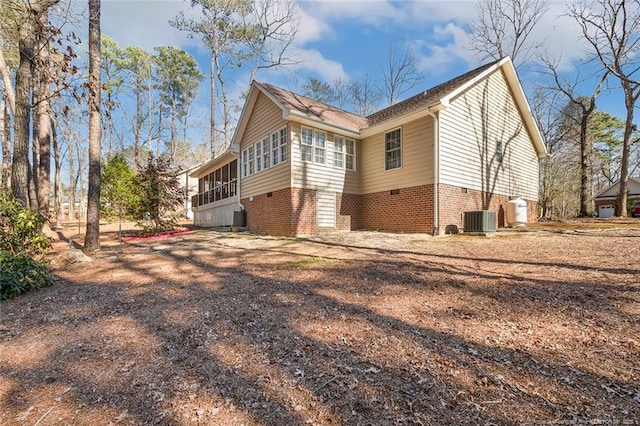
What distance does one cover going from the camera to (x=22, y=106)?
7.46m

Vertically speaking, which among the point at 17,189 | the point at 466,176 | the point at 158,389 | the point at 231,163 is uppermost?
the point at 231,163

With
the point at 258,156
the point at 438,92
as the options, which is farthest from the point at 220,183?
the point at 438,92

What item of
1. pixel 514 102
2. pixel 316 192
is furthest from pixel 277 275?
pixel 514 102

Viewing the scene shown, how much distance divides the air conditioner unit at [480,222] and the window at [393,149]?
3.16 metres

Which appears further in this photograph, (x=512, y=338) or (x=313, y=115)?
(x=313, y=115)

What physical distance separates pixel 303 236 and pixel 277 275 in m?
5.73

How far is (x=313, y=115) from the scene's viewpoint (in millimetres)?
11805

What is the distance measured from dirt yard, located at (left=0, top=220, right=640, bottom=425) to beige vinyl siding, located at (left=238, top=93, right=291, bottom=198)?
689 cm

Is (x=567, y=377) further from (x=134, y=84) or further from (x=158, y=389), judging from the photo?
(x=134, y=84)

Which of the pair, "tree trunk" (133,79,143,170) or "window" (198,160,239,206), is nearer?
"window" (198,160,239,206)

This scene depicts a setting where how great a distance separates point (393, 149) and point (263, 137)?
18.6 ft

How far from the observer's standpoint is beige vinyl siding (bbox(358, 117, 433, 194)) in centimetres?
1070

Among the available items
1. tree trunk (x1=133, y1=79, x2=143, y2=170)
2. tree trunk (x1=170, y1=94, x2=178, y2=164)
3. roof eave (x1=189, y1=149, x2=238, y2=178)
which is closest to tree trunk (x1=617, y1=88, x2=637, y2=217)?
roof eave (x1=189, y1=149, x2=238, y2=178)

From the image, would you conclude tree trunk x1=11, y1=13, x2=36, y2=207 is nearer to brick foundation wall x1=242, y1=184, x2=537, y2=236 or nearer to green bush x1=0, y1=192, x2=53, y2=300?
green bush x1=0, y1=192, x2=53, y2=300
